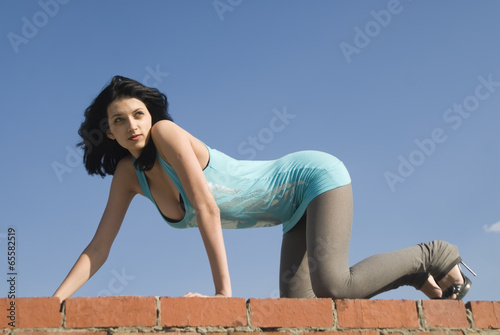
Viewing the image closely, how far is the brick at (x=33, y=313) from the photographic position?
7.46 ft

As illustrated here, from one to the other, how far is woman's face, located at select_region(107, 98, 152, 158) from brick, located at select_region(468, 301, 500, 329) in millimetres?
2020

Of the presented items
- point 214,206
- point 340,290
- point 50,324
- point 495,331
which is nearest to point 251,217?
point 214,206

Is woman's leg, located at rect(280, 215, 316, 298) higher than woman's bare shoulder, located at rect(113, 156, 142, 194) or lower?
lower

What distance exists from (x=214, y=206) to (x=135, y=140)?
599 millimetres

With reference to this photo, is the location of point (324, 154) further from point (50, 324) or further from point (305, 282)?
point (50, 324)

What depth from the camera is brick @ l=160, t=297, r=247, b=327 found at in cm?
236

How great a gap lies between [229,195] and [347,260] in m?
0.75

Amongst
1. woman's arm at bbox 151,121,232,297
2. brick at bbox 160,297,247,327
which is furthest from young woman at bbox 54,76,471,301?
brick at bbox 160,297,247,327

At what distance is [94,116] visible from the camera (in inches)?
122

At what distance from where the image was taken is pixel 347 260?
293cm

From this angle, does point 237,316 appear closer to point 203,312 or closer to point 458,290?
point 203,312

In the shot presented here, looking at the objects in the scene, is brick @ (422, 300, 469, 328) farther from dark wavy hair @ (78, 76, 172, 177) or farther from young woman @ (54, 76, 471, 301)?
dark wavy hair @ (78, 76, 172, 177)

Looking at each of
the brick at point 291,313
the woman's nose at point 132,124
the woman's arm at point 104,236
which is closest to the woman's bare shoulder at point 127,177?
the woman's arm at point 104,236

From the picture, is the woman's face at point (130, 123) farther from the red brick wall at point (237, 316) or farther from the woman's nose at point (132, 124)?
the red brick wall at point (237, 316)
